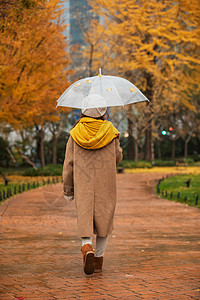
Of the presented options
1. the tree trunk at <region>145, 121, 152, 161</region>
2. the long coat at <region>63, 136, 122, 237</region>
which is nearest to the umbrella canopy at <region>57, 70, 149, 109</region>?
the long coat at <region>63, 136, 122, 237</region>

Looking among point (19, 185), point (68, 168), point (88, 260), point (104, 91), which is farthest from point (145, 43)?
point (88, 260)

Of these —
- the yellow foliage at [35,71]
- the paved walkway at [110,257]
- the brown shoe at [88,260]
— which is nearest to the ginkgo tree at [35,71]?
the yellow foliage at [35,71]

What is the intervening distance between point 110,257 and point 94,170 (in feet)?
5.10

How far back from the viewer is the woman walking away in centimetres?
568

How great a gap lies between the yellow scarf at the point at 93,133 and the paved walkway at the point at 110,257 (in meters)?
1.39

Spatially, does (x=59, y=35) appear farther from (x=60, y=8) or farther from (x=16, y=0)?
(x=16, y=0)

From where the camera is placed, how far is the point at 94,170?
5750 mm

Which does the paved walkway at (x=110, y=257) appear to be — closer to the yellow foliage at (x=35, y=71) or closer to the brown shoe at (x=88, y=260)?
the brown shoe at (x=88, y=260)

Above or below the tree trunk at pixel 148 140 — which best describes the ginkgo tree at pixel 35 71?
above

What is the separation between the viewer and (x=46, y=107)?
22.0 metres

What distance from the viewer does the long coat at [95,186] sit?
18.7ft

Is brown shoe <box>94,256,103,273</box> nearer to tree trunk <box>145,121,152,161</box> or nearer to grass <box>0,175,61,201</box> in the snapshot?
grass <box>0,175,61,201</box>

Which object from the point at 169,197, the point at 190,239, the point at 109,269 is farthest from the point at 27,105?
the point at 109,269

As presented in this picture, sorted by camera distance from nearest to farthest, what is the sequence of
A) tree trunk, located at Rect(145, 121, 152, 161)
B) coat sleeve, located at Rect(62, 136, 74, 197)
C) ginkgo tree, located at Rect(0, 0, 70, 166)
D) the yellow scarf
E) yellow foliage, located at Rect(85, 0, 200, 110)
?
the yellow scarf, coat sleeve, located at Rect(62, 136, 74, 197), ginkgo tree, located at Rect(0, 0, 70, 166), yellow foliage, located at Rect(85, 0, 200, 110), tree trunk, located at Rect(145, 121, 152, 161)
